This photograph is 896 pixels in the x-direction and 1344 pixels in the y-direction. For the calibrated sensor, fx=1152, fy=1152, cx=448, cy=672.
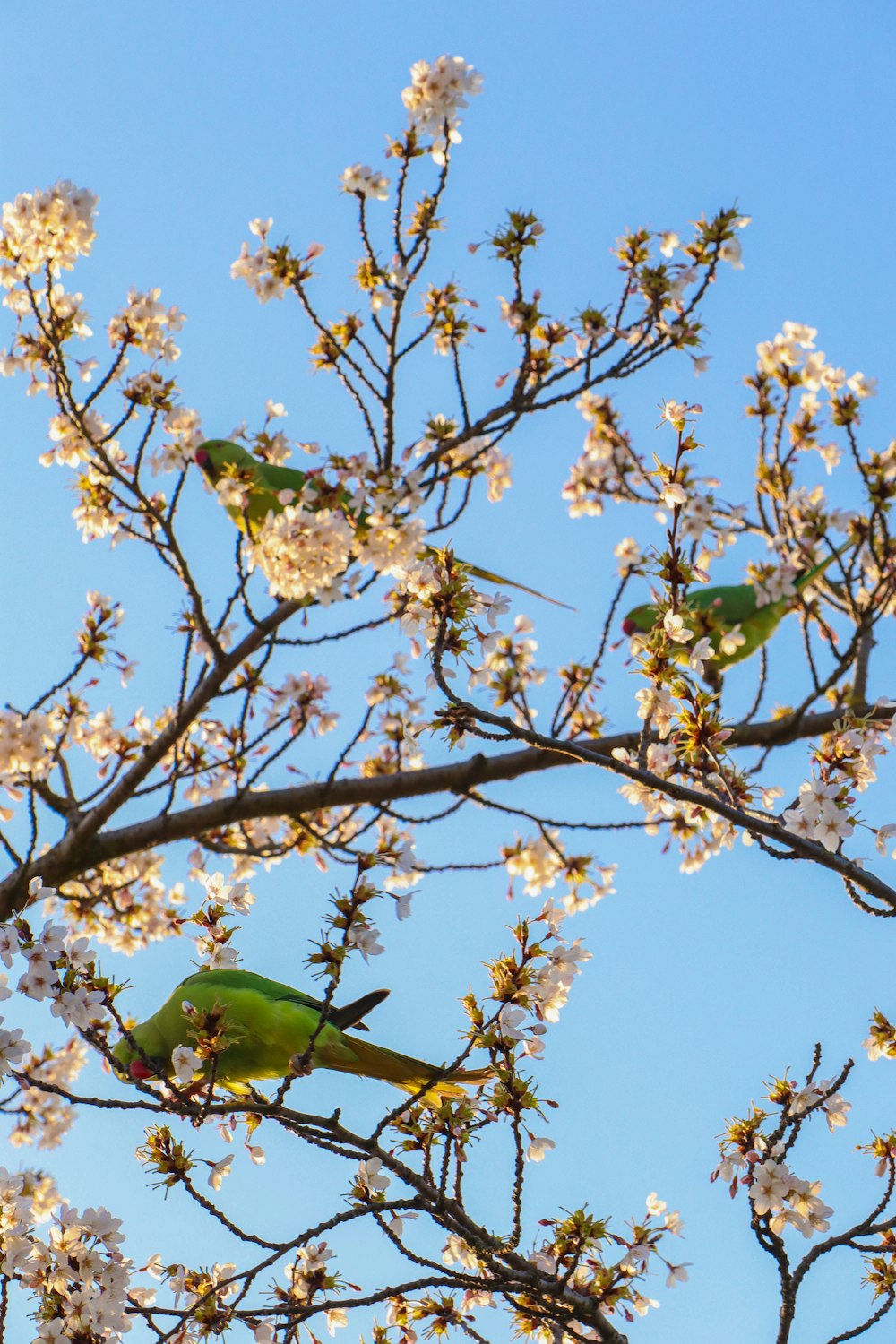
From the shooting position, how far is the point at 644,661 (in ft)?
9.38

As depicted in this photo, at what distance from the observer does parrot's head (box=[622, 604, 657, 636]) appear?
7290 millimetres

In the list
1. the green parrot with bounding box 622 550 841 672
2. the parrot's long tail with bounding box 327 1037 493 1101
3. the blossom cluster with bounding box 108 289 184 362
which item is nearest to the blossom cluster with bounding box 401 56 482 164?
the blossom cluster with bounding box 108 289 184 362

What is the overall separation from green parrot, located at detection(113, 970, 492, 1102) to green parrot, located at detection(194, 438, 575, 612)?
184 cm

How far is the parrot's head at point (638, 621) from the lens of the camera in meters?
7.29

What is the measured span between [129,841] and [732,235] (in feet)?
12.8

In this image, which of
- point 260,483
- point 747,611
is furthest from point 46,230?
point 747,611

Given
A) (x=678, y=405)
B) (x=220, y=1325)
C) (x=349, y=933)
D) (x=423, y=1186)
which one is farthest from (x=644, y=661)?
(x=220, y=1325)

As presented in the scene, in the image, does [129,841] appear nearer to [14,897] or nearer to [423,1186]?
[14,897]

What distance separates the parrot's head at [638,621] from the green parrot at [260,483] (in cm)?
230

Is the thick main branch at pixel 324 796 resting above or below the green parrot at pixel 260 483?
below

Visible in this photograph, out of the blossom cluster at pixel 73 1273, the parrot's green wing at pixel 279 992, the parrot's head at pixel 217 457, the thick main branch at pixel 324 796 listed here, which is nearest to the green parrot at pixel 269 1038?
the parrot's green wing at pixel 279 992

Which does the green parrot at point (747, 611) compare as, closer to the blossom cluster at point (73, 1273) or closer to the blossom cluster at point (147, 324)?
the blossom cluster at point (147, 324)

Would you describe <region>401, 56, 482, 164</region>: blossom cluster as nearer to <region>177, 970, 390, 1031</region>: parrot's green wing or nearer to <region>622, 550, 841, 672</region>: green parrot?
<region>622, 550, 841, 672</region>: green parrot

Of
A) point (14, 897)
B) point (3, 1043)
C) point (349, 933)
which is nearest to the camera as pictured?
point (349, 933)
